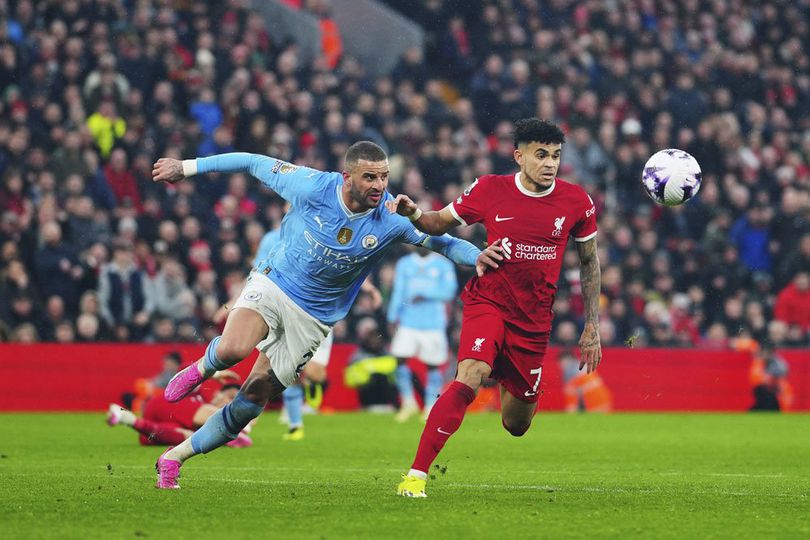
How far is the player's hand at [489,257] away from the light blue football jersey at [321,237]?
19 cm

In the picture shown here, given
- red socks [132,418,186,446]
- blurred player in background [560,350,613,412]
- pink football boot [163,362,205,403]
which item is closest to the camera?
pink football boot [163,362,205,403]

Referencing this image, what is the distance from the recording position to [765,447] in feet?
46.0

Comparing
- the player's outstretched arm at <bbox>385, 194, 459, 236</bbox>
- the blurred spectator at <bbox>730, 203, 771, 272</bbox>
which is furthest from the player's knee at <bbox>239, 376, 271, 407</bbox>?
the blurred spectator at <bbox>730, 203, 771, 272</bbox>

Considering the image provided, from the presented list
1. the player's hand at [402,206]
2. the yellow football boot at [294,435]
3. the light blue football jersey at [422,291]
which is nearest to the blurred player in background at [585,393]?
the light blue football jersey at [422,291]

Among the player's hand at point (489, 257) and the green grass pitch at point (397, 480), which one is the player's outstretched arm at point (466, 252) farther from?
the green grass pitch at point (397, 480)

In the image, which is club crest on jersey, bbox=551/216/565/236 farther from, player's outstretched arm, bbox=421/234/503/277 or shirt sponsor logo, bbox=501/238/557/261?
player's outstretched arm, bbox=421/234/503/277

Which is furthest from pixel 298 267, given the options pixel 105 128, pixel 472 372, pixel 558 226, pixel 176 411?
pixel 105 128

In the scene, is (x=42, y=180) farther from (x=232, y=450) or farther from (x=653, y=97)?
(x=653, y=97)

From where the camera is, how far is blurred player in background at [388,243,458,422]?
18.8 meters

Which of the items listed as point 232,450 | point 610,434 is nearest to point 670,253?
point 610,434

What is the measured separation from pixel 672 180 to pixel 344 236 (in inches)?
89.1

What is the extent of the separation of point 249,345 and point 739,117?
19.0 meters

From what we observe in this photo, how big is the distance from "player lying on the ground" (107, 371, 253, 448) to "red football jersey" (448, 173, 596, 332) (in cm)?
447

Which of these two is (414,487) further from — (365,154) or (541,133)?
(541,133)
